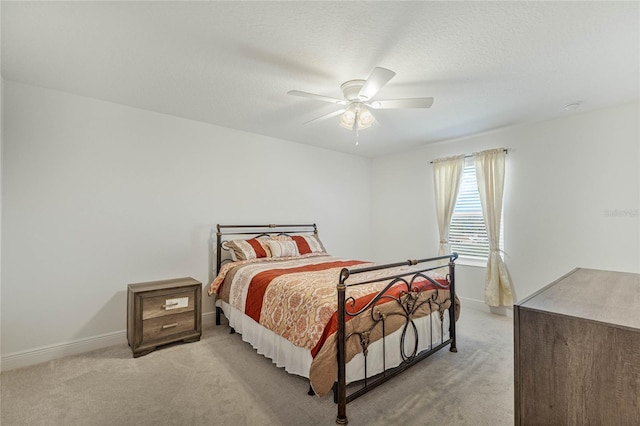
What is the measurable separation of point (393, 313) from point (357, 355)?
43 centimetres

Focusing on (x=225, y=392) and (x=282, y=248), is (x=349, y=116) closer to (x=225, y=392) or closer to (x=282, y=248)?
(x=282, y=248)

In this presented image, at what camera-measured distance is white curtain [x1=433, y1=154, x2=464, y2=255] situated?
4355mm

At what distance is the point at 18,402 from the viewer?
6.59 ft

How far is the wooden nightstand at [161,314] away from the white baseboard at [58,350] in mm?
159

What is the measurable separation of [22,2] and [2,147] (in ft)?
4.94

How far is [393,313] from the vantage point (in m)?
2.21

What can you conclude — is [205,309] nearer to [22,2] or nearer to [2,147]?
[2,147]

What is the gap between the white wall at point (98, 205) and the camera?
2.57 meters

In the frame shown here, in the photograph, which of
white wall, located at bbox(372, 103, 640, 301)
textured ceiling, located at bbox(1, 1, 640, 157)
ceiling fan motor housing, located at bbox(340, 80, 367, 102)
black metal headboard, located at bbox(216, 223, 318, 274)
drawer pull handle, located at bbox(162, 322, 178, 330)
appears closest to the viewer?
textured ceiling, located at bbox(1, 1, 640, 157)

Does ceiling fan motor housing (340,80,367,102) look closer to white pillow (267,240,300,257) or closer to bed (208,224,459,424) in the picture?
bed (208,224,459,424)

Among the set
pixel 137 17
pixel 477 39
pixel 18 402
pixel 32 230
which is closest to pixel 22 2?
pixel 137 17

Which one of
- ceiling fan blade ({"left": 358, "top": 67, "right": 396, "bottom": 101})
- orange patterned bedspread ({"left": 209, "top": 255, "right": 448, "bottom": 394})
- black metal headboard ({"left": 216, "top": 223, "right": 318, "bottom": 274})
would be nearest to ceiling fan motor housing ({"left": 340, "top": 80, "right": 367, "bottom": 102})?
ceiling fan blade ({"left": 358, "top": 67, "right": 396, "bottom": 101})

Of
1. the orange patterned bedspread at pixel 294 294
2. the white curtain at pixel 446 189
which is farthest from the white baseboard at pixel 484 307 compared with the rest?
the orange patterned bedspread at pixel 294 294

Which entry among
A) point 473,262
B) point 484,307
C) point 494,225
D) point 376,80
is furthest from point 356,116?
point 484,307
